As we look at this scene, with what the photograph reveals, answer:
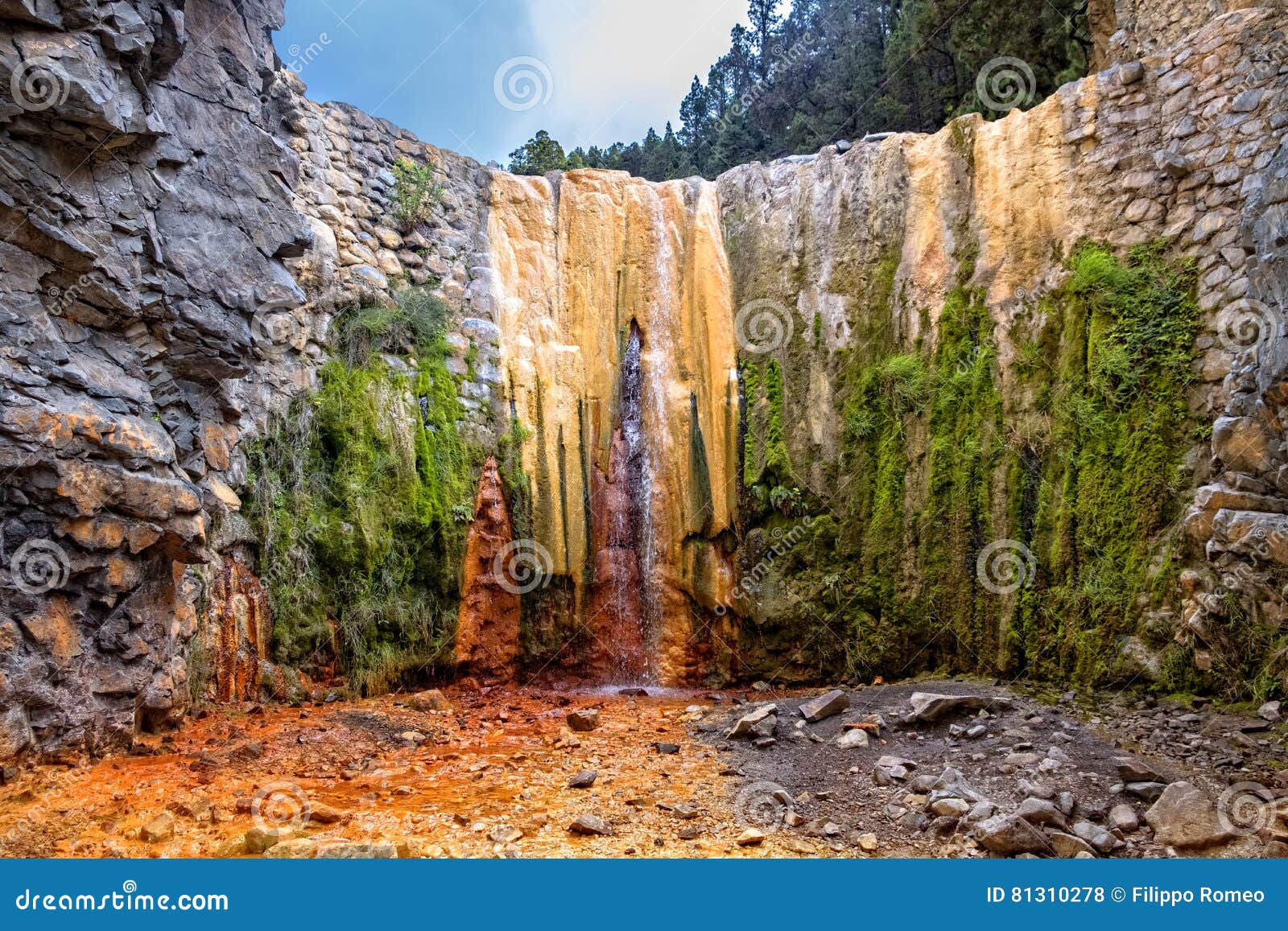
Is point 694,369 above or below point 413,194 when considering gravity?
below

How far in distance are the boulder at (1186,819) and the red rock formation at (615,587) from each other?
654cm

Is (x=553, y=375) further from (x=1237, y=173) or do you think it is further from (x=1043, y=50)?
(x=1043, y=50)

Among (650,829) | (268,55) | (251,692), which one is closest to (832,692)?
(650,829)

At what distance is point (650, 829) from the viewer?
4922mm

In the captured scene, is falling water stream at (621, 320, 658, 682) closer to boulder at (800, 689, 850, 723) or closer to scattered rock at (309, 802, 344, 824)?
boulder at (800, 689, 850, 723)

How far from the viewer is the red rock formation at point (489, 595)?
32.0 feet

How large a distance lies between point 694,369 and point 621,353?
1.03 metres

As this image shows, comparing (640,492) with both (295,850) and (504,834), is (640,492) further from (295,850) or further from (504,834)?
(295,850)

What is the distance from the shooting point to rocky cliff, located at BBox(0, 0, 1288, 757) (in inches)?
229

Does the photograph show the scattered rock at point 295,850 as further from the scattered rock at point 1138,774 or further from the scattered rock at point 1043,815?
the scattered rock at point 1138,774

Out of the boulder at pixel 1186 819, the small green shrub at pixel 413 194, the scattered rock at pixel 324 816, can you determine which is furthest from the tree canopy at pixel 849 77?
the scattered rock at pixel 324 816

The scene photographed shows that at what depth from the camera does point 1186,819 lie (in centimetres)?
430

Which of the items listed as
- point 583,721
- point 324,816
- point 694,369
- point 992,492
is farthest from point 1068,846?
point 694,369

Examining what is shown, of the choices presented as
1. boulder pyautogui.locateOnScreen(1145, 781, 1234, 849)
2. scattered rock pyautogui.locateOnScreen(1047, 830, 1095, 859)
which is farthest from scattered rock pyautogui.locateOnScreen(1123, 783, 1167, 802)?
scattered rock pyautogui.locateOnScreen(1047, 830, 1095, 859)
